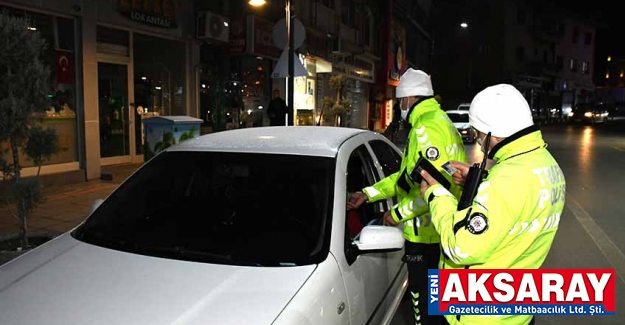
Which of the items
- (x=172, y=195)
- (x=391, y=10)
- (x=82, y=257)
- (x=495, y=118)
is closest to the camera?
(x=495, y=118)

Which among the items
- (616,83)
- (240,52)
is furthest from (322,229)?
(616,83)

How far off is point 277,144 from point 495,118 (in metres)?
1.49

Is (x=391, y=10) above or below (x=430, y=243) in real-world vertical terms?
above

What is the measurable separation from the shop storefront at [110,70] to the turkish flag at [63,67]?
0.06 feet

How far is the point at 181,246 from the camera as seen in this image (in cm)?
271

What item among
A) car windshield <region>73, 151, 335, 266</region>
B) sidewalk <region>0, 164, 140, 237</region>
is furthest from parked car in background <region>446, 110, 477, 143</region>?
car windshield <region>73, 151, 335, 266</region>

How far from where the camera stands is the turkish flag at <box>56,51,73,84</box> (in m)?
8.91

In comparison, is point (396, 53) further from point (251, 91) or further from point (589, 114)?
point (589, 114)

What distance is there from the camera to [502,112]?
2055mm

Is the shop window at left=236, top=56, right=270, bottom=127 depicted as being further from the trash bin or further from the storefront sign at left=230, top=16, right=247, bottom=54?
the trash bin

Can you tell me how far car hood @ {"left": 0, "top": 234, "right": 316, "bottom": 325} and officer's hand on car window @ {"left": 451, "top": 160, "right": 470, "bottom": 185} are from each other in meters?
0.78

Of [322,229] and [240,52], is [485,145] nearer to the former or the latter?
[322,229]


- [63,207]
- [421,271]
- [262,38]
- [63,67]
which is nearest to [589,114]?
[262,38]

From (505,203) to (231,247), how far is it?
4.54 feet
